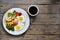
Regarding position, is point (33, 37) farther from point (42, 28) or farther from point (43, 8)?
point (43, 8)

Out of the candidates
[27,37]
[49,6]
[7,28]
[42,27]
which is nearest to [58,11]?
[49,6]

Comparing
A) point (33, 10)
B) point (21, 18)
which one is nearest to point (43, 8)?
point (33, 10)

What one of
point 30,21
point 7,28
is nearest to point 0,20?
point 7,28

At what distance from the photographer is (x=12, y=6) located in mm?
1580

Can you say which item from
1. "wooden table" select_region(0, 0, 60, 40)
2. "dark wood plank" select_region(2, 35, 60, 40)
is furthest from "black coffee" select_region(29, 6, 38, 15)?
"dark wood plank" select_region(2, 35, 60, 40)

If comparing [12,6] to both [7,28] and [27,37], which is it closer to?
[7,28]

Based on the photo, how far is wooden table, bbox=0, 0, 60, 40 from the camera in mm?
1548

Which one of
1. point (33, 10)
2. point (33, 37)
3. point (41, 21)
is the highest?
point (33, 10)

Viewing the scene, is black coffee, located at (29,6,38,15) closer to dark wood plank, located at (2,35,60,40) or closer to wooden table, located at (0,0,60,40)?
wooden table, located at (0,0,60,40)

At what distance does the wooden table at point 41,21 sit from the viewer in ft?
5.08

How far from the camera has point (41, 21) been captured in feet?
5.16

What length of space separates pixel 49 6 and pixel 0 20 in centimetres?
45

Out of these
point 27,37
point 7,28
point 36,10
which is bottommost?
point 27,37

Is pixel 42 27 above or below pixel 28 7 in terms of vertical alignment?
below
